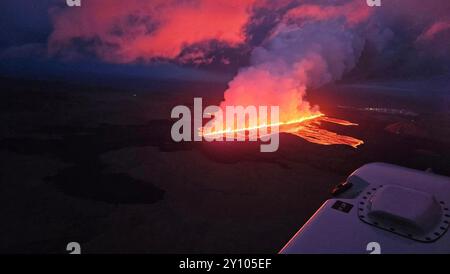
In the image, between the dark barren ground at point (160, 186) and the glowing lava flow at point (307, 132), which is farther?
the glowing lava flow at point (307, 132)

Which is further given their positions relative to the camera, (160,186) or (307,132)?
(307,132)

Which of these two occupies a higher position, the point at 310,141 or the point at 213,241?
the point at 310,141

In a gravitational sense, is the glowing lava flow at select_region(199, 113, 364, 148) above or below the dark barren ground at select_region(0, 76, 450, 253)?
above

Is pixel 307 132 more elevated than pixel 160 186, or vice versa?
pixel 307 132

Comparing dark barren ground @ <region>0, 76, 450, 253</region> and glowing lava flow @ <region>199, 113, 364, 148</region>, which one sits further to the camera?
glowing lava flow @ <region>199, 113, 364, 148</region>

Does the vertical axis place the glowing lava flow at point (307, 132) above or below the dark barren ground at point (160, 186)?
above

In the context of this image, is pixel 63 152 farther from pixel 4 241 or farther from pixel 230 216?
pixel 230 216

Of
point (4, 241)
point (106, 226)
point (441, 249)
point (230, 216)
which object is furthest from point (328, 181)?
point (4, 241)
